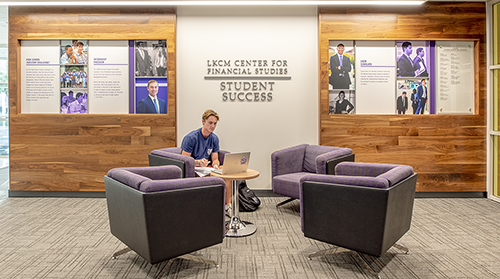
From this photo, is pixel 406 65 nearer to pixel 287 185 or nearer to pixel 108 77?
pixel 287 185

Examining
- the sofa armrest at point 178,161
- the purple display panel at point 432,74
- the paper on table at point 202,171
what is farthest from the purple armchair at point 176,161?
the purple display panel at point 432,74

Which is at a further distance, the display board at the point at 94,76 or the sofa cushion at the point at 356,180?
the display board at the point at 94,76

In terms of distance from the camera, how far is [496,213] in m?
4.59

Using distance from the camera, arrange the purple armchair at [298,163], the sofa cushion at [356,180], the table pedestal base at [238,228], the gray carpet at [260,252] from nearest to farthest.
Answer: the sofa cushion at [356,180]
the gray carpet at [260,252]
the table pedestal base at [238,228]
the purple armchair at [298,163]

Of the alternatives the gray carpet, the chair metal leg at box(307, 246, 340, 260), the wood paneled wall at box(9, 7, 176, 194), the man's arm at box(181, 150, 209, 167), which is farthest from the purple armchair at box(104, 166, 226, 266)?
the wood paneled wall at box(9, 7, 176, 194)

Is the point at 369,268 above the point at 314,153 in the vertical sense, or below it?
below

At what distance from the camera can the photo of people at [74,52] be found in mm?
5543

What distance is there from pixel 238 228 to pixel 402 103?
3.61m

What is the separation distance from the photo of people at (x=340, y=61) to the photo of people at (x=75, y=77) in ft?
13.6

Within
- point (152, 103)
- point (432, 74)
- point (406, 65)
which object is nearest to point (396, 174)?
point (406, 65)

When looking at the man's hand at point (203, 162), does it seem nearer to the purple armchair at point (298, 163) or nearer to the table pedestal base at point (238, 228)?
the table pedestal base at point (238, 228)

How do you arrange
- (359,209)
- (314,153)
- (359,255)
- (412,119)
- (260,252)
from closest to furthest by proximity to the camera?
(359,209), (359,255), (260,252), (314,153), (412,119)

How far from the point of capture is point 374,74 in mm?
5555

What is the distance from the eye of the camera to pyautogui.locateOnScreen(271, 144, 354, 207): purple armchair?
169 inches
